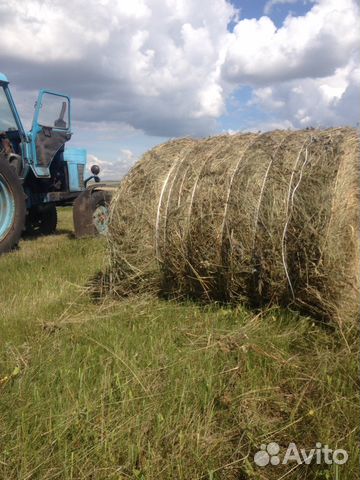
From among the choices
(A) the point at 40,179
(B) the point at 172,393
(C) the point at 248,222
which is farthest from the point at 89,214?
(B) the point at 172,393

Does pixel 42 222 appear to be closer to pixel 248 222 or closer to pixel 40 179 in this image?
pixel 40 179

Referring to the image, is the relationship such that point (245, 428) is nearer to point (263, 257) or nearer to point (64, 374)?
point (64, 374)

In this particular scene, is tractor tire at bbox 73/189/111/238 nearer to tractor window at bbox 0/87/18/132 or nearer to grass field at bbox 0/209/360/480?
tractor window at bbox 0/87/18/132

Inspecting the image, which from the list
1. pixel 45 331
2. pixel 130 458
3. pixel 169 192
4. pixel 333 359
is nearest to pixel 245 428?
pixel 130 458

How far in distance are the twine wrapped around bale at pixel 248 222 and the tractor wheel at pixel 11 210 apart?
2888 millimetres

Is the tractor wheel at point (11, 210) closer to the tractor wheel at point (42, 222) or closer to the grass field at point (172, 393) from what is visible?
the tractor wheel at point (42, 222)

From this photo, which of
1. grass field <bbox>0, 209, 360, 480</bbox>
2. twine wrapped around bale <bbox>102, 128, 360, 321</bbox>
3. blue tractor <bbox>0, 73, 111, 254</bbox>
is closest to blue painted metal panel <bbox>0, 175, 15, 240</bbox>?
blue tractor <bbox>0, 73, 111, 254</bbox>

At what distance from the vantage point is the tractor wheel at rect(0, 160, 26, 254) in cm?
715

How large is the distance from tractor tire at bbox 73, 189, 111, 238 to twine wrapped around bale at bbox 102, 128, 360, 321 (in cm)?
388

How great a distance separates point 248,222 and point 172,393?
177cm

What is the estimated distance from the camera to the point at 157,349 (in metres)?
3.26

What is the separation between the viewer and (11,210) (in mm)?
7266

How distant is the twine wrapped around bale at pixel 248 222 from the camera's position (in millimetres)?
3711

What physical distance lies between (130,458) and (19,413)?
0.67 meters
